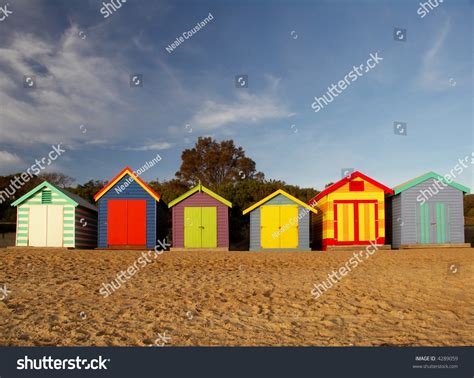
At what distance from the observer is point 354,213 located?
→ 19984mm

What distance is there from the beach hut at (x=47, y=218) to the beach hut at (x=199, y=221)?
4691 millimetres

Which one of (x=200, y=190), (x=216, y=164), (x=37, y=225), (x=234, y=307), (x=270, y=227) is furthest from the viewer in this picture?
(x=216, y=164)

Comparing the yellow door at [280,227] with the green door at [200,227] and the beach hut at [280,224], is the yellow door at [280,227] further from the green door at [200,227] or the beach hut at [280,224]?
the green door at [200,227]

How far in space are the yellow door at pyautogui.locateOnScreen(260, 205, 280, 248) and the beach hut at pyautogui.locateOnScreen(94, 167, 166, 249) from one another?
514 cm

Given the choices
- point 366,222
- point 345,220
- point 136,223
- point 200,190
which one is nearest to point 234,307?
point 200,190

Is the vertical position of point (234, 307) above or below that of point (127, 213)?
below

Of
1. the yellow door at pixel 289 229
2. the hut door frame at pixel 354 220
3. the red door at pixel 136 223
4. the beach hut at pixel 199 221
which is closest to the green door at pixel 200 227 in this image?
the beach hut at pixel 199 221

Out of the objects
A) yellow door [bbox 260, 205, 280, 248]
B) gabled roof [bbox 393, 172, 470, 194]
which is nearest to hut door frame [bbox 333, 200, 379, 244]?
gabled roof [bbox 393, 172, 470, 194]

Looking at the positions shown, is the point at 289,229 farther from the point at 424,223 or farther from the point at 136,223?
the point at 136,223

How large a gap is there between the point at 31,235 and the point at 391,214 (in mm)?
17725

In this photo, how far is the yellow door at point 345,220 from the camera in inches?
785

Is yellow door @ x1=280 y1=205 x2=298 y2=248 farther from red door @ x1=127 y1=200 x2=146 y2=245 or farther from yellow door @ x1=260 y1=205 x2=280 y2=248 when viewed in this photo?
red door @ x1=127 y1=200 x2=146 y2=245

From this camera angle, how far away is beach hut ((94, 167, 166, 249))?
19969mm

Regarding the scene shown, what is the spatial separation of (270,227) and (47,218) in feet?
34.4
